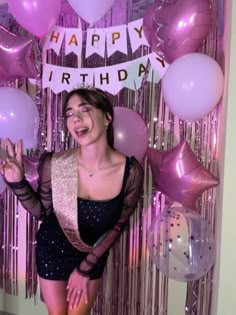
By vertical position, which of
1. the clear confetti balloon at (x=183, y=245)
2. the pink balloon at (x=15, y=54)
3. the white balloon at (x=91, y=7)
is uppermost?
the white balloon at (x=91, y=7)

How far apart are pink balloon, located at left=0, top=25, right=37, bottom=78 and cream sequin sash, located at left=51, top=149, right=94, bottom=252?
0.56 metres

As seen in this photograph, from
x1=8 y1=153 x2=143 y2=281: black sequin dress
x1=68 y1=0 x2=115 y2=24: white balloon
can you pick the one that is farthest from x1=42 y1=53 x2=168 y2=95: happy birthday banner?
x1=8 y1=153 x2=143 y2=281: black sequin dress

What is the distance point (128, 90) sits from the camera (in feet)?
6.86

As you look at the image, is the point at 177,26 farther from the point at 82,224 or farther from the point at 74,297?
the point at 74,297

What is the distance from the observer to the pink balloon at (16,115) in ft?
6.06

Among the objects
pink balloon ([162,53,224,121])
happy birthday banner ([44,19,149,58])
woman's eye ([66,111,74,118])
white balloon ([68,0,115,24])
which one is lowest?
woman's eye ([66,111,74,118])

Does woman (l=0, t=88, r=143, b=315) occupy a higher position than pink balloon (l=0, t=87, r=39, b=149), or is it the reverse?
pink balloon (l=0, t=87, r=39, b=149)

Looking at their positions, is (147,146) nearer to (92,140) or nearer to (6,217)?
(92,140)

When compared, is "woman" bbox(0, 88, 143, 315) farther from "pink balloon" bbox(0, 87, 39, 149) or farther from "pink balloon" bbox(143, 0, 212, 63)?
"pink balloon" bbox(143, 0, 212, 63)

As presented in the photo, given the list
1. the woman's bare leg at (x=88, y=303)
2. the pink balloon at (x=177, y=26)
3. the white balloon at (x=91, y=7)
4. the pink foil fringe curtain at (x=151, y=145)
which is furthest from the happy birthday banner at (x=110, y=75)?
the woman's bare leg at (x=88, y=303)

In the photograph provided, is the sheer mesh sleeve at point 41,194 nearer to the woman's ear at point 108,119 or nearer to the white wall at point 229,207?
the woman's ear at point 108,119

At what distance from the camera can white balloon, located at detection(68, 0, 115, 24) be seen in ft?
5.99

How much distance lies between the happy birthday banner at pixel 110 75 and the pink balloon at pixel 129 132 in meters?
0.26

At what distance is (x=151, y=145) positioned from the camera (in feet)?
6.77
